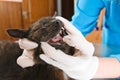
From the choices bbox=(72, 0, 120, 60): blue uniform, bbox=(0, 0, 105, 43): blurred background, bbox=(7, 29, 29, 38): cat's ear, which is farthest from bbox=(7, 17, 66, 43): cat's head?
bbox=(0, 0, 105, 43): blurred background

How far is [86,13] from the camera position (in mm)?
963

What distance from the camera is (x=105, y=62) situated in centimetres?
70

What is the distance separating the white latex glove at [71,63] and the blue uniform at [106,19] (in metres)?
0.28

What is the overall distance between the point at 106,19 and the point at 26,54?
0.46m

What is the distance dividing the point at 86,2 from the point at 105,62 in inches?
12.5

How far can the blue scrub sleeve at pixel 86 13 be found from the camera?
0.94 meters

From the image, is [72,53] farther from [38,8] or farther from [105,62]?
[38,8]

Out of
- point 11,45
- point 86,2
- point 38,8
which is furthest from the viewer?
point 38,8

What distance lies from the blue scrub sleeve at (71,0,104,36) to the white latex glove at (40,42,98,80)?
1.07 feet

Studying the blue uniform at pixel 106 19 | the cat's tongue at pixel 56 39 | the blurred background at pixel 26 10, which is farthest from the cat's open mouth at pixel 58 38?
the blurred background at pixel 26 10

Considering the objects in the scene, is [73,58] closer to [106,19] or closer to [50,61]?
[50,61]

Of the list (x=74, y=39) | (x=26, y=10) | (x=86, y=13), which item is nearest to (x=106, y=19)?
(x=86, y=13)

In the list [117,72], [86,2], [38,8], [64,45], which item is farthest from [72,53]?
[38,8]

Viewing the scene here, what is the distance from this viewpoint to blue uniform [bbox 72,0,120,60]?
91 cm
